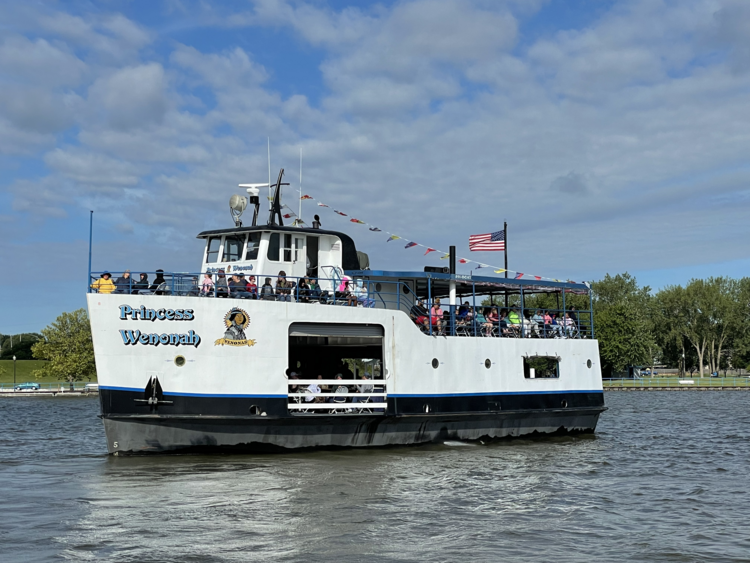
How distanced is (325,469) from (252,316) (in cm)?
378

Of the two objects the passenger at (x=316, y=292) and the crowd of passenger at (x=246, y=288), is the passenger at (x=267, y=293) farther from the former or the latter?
the passenger at (x=316, y=292)

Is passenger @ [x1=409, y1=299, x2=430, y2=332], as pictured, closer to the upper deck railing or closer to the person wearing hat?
the upper deck railing

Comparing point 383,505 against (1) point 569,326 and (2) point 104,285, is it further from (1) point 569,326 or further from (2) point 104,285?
(1) point 569,326

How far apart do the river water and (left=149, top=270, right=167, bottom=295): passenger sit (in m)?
3.73

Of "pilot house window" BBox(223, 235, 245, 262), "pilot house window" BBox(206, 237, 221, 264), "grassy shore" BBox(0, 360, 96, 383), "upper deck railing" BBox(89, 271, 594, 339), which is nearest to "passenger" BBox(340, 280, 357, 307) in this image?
"upper deck railing" BBox(89, 271, 594, 339)

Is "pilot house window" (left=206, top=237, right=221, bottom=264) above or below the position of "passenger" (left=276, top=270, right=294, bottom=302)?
above

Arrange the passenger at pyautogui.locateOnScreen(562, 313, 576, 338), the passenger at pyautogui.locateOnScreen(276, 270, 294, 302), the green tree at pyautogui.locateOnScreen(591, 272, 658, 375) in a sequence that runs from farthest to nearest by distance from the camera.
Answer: the green tree at pyautogui.locateOnScreen(591, 272, 658, 375), the passenger at pyautogui.locateOnScreen(562, 313, 576, 338), the passenger at pyautogui.locateOnScreen(276, 270, 294, 302)

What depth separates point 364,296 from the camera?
21203 millimetres

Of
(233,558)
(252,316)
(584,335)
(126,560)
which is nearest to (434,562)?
(233,558)

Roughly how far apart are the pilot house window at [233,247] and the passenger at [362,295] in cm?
327

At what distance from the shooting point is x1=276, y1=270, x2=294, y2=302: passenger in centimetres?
1864

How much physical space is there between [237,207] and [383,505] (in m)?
10.6

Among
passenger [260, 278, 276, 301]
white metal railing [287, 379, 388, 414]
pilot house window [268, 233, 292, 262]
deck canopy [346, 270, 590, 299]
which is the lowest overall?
white metal railing [287, 379, 388, 414]

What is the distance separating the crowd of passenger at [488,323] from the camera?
68.9 feet
